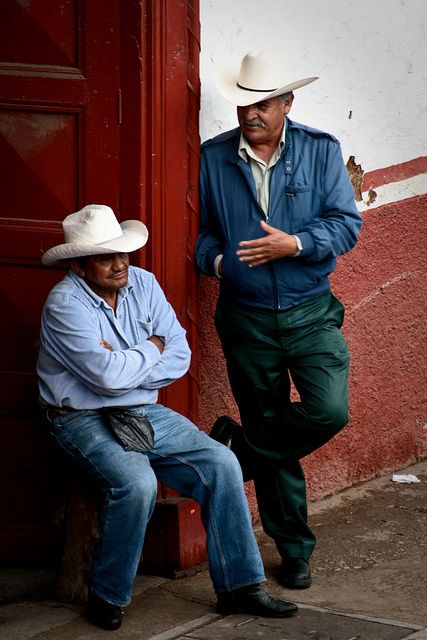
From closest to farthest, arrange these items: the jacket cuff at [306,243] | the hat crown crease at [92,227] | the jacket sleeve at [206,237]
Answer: the hat crown crease at [92,227], the jacket cuff at [306,243], the jacket sleeve at [206,237]

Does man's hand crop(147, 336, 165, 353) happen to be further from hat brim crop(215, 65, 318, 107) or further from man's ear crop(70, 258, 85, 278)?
hat brim crop(215, 65, 318, 107)

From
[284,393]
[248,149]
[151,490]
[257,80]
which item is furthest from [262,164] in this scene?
[151,490]

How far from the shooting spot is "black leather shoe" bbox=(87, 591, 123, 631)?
16.3ft

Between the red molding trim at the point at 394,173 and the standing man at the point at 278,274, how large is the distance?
43.1 inches

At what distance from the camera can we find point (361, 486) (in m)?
6.80

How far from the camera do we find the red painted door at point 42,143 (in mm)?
5395

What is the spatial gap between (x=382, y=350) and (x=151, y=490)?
222 centimetres

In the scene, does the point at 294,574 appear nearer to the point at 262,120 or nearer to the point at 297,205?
the point at 297,205

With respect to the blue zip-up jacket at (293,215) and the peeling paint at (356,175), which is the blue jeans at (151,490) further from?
the peeling paint at (356,175)

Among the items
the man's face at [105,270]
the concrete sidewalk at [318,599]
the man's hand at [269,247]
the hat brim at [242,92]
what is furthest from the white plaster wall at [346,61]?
the concrete sidewalk at [318,599]

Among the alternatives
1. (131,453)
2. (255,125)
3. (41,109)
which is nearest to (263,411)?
(131,453)

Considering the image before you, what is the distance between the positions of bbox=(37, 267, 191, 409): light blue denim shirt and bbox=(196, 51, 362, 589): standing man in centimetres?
38

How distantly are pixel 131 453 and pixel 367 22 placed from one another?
104 inches

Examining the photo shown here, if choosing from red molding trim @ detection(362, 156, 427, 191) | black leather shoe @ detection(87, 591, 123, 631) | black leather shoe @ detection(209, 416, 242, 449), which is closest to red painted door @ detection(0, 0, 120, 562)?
black leather shoe @ detection(209, 416, 242, 449)
